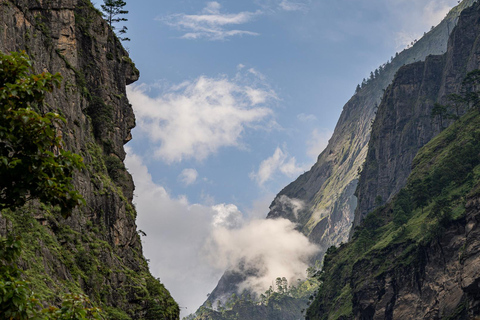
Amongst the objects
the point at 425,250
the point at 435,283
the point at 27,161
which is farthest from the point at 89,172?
the point at 425,250

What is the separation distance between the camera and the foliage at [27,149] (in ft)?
50.2

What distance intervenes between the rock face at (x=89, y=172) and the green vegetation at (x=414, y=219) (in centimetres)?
7447

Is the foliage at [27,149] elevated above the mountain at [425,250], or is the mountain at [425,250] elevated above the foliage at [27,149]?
the mountain at [425,250]

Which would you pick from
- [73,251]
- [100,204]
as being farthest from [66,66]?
[73,251]

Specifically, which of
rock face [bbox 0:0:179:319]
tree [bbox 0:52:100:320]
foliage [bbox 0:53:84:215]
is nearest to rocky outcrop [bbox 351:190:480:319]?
rock face [bbox 0:0:179:319]

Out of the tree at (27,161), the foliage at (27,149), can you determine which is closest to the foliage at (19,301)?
the tree at (27,161)

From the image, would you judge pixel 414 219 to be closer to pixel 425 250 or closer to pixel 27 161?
pixel 425 250

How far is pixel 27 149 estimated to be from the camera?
1549 cm

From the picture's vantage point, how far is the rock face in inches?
2303

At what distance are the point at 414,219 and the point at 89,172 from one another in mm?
104010

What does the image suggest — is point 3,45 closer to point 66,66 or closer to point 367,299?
point 66,66

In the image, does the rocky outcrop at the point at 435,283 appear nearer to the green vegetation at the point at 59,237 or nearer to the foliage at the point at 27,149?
the green vegetation at the point at 59,237

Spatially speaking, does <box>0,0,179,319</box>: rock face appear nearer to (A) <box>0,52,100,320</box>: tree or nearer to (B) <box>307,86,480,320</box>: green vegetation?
(A) <box>0,52,100,320</box>: tree

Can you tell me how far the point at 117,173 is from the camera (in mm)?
92250
